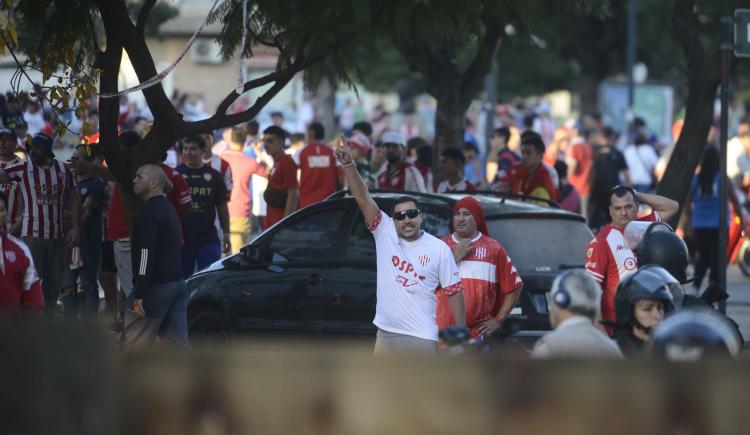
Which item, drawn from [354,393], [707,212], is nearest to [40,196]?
[707,212]

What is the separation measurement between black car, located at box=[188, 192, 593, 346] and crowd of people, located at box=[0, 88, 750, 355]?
1.62ft

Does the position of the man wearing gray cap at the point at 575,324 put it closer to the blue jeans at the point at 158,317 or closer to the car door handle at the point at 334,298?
the blue jeans at the point at 158,317

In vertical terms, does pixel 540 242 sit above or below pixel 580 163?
below

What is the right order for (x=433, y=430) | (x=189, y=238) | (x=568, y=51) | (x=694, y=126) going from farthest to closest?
(x=568, y=51) < (x=694, y=126) < (x=189, y=238) < (x=433, y=430)

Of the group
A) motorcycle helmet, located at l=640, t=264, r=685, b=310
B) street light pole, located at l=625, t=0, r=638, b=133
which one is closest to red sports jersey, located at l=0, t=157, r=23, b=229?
motorcycle helmet, located at l=640, t=264, r=685, b=310

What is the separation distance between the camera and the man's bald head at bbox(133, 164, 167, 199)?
10781mm

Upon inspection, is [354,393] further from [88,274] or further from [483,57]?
[483,57]

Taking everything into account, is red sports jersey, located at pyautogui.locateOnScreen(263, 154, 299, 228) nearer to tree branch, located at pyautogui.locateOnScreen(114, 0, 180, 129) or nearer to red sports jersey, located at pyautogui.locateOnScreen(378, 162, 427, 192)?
red sports jersey, located at pyautogui.locateOnScreen(378, 162, 427, 192)

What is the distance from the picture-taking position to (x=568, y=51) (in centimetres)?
4231

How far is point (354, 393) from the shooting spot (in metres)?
5.22

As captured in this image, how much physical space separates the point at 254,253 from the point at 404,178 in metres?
4.10

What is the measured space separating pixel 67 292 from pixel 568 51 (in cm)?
2900

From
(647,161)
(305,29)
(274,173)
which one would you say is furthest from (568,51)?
(305,29)

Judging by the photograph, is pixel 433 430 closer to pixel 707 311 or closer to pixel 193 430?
pixel 193 430
